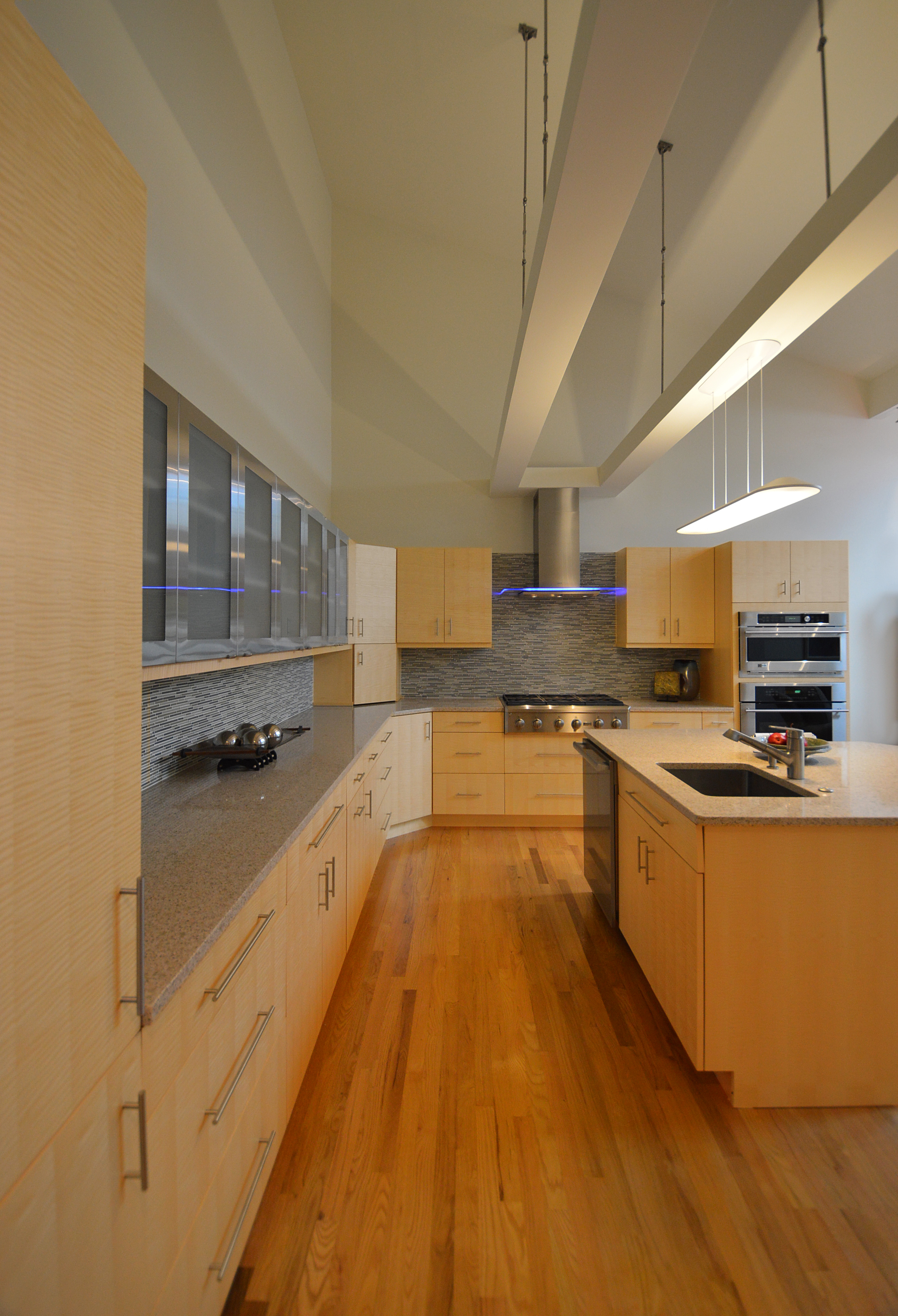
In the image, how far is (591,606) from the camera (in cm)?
495

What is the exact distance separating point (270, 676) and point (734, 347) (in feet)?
8.58

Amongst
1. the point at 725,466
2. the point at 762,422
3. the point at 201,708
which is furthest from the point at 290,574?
the point at 762,422

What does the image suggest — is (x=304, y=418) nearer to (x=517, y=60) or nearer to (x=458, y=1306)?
(x=517, y=60)

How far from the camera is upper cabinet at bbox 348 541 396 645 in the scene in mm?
4188

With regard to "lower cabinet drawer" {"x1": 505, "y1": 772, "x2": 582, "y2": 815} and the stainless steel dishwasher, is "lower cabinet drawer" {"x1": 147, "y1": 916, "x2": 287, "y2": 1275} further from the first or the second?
"lower cabinet drawer" {"x1": 505, "y1": 772, "x2": 582, "y2": 815}

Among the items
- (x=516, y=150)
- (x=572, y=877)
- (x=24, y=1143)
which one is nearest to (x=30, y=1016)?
(x=24, y=1143)

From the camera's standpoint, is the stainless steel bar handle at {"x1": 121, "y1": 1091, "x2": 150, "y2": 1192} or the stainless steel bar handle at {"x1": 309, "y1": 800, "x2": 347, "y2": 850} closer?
the stainless steel bar handle at {"x1": 121, "y1": 1091, "x2": 150, "y2": 1192}

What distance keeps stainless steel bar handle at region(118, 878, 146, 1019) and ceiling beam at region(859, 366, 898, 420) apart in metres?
5.70

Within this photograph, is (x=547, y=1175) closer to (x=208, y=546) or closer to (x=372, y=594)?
(x=208, y=546)

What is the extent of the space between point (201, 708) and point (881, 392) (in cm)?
534

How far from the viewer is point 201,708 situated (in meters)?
2.41

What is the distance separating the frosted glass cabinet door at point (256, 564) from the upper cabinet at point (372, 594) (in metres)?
1.81

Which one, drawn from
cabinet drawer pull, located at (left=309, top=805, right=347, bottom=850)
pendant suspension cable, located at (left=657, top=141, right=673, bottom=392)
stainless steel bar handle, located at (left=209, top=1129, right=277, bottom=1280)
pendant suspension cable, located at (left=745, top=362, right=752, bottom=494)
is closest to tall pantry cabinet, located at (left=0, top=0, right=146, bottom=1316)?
stainless steel bar handle, located at (left=209, top=1129, right=277, bottom=1280)

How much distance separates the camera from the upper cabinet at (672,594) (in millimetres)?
4535
